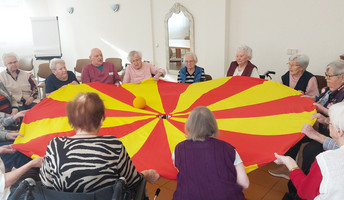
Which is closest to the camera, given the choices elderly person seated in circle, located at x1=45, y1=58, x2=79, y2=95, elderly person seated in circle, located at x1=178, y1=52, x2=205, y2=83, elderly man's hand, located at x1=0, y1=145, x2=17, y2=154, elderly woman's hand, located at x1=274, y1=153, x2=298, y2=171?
elderly woman's hand, located at x1=274, y1=153, x2=298, y2=171

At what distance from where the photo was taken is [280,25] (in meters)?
4.47

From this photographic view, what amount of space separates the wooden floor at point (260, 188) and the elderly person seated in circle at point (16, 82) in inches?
89.4

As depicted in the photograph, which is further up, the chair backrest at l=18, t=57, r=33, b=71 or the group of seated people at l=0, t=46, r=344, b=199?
the chair backrest at l=18, t=57, r=33, b=71

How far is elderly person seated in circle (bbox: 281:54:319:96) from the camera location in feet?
10.6

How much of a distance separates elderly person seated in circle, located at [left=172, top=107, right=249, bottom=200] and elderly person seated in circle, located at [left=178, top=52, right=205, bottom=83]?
7.40ft

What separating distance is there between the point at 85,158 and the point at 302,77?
2910mm

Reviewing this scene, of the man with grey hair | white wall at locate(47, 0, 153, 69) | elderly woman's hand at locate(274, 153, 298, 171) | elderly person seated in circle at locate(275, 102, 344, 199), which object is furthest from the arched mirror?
elderly person seated in circle at locate(275, 102, 344, 199)

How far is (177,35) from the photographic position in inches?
227

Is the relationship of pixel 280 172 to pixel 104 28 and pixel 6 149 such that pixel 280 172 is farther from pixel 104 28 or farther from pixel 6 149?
pixel 104 28

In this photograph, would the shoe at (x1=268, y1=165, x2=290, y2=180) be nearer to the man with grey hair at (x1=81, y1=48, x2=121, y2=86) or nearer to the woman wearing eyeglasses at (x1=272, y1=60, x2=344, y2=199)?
the woman wearing eyeglasses at (x1=272, y1=60, x2=344, y2=199)

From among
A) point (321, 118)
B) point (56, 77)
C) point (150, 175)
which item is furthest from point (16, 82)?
point (321, 118)

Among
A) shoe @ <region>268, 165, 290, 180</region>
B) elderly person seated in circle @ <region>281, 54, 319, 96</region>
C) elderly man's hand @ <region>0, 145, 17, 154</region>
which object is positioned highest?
elderly person seated in circle @ <region>281, 54, 319, 96</region>

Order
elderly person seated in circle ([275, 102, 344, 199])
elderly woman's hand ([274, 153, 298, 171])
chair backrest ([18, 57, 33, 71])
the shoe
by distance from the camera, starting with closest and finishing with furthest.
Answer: elderly person seated in circle ([275, 102, 344, 199]) < elderly woman's hand ([274, 153, 298, 171]) < the shoe < chair backrest ([18, 57, 33, 71])

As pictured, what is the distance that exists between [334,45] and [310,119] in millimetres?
2292
